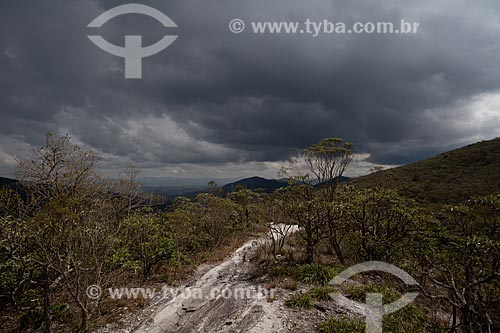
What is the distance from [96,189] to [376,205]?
12.7 metres

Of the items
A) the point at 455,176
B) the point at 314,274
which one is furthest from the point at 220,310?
the point at 455,176

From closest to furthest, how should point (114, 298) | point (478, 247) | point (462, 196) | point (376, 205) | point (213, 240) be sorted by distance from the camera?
point (478, 247)
point (114, 298)
point (376, 205)
point (213, 240)
point (462, 196)

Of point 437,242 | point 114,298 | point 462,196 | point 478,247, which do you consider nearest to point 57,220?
point 114,298

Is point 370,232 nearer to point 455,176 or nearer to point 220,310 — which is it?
point 220,310

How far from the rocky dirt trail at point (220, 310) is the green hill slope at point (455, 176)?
46.3ft

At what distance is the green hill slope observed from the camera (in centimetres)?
2392

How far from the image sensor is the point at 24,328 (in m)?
8.18

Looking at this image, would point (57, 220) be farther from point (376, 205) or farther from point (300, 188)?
point (376, 205)

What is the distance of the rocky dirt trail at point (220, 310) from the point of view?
6.89m

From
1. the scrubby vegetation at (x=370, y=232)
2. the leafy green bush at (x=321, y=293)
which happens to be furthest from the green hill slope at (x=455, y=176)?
the leafy green bush at (x=321, y=293)

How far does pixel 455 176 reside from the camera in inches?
1173

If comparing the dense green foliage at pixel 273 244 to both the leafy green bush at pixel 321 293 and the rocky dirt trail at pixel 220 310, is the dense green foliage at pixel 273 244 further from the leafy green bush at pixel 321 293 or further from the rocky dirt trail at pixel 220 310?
the rocky dirt trail at pixel 220 310

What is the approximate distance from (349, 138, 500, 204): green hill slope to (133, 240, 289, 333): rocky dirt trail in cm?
1413

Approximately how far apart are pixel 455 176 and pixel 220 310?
33887mm
